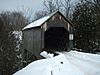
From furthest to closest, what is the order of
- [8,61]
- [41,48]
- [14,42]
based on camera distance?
[14,42], [8,61], [41,48]

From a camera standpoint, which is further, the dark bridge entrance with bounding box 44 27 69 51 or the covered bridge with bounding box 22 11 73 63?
the dark bridge entrance with bounding box 44 27 69 51

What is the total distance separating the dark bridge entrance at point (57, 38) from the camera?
2331 centimetres

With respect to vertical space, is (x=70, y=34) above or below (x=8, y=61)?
above

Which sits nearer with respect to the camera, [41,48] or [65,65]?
[65,65]

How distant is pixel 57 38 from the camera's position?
79.8 feet

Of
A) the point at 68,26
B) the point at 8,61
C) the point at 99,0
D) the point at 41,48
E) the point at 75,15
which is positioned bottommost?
the point at 8,61

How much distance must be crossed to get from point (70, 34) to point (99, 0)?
8942 mm

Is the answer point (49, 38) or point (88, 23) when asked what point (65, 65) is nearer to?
point (49, 38)

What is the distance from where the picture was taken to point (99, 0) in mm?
28781

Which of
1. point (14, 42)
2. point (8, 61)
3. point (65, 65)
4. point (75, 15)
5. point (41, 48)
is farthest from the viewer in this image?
point (75, 15)

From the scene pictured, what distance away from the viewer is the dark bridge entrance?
76.5 feet

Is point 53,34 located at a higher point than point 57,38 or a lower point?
higher

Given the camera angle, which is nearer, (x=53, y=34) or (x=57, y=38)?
(x=57, y=38)

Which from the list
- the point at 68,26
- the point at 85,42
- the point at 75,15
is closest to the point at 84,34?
the point at 85,42
